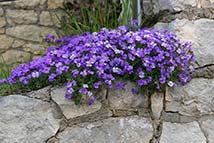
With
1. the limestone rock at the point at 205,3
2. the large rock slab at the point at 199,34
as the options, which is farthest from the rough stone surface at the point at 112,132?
the limestone rock at the point at 205,3

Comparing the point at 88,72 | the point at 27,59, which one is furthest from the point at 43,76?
the point at 27,59

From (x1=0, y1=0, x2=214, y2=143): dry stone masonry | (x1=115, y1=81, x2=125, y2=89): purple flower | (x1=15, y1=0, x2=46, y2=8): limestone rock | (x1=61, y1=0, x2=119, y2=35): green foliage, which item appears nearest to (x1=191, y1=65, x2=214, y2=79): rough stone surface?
(x1=0, y1=0, x2=214, y2=143): dry stone masonry

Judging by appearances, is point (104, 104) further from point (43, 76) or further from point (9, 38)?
point (9, 38)

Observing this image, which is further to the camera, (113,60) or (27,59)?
(27,59)

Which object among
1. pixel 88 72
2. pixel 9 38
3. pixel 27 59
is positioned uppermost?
pixel 88 72

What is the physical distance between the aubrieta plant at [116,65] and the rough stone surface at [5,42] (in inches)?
67.7

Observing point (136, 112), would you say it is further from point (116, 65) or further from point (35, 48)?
point (35, 48)

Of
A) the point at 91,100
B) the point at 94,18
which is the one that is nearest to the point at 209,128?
the point at 91,100

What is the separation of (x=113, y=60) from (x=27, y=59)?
1967 mm

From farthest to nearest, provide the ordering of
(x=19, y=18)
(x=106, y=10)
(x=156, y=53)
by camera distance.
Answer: (x=19, y=18), (x=106, y=10), (x=156, y=53)

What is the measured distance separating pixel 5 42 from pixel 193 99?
2.38 m

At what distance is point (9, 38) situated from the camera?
3643mm

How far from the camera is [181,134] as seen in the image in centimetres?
198

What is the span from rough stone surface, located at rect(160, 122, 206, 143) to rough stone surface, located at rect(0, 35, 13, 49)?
2.29 metres
